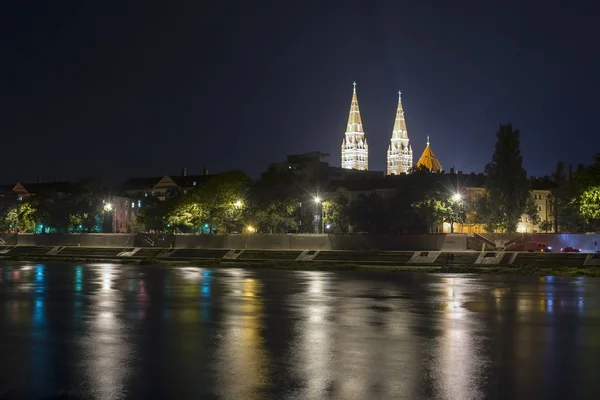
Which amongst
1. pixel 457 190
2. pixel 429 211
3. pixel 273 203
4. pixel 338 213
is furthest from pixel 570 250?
pixel 457 190

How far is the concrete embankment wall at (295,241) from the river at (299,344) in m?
38.9

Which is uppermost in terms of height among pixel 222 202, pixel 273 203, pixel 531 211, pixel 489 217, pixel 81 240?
pixel 222 202

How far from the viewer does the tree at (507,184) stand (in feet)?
311

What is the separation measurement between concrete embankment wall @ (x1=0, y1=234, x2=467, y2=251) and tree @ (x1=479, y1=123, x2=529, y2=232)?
82.4ft

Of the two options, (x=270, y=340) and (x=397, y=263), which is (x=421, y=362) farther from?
(x=397, y=263)

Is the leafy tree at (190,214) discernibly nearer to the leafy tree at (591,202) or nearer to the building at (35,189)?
the leafy tree at (591,202)

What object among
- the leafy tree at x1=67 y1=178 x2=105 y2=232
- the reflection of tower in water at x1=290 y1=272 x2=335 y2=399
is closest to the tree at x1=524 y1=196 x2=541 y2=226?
the leafy tree at x1=67 y1=178 x2=105 y2=232

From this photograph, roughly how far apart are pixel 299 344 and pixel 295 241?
5865 centimetres

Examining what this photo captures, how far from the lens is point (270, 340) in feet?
59.7

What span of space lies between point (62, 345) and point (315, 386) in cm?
720

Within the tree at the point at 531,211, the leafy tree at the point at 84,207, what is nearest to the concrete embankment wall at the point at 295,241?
the leafy tree at the point at 84,207

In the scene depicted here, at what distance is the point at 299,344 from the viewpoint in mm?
17609

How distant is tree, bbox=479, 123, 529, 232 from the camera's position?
94812mm

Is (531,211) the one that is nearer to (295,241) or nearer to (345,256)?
(295,241)
